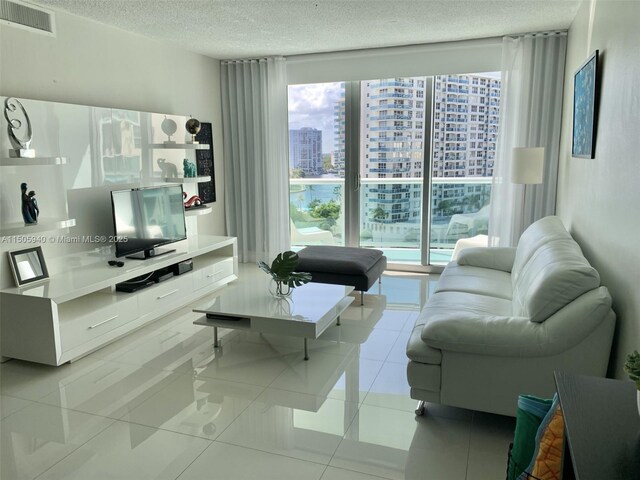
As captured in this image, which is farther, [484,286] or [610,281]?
[484,286]

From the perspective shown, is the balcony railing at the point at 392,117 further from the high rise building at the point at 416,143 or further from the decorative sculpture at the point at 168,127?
the decorative sculpture at the point at 168,127

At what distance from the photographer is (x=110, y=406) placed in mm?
2820

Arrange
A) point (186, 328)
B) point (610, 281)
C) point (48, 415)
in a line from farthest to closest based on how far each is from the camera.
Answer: point (186, 328), point (48, 415), point (610, 281)

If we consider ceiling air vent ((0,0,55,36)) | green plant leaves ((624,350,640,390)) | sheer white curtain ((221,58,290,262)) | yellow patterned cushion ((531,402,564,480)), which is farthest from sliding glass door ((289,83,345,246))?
green plant leaves ((624,350,640,390))

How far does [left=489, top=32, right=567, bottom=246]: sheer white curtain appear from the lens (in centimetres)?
494

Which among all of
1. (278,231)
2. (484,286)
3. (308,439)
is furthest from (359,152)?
(308,439)

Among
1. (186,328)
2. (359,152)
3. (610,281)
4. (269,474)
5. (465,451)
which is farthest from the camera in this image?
(359,152)

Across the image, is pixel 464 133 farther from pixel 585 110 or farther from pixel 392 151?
pixel 585 110

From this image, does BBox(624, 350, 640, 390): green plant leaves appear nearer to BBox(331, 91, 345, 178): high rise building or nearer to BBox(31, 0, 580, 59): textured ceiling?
BBox(31, 0, 580, 59): textured ceiling

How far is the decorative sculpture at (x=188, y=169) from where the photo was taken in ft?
17.0

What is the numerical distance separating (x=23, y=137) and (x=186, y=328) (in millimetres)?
1840

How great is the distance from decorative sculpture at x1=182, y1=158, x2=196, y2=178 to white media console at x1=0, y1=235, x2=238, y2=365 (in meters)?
0.93

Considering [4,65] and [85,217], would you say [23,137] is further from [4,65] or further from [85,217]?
[85,217]

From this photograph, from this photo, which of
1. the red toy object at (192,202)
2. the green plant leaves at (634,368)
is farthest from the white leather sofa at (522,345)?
the red toy object at (192,202)
